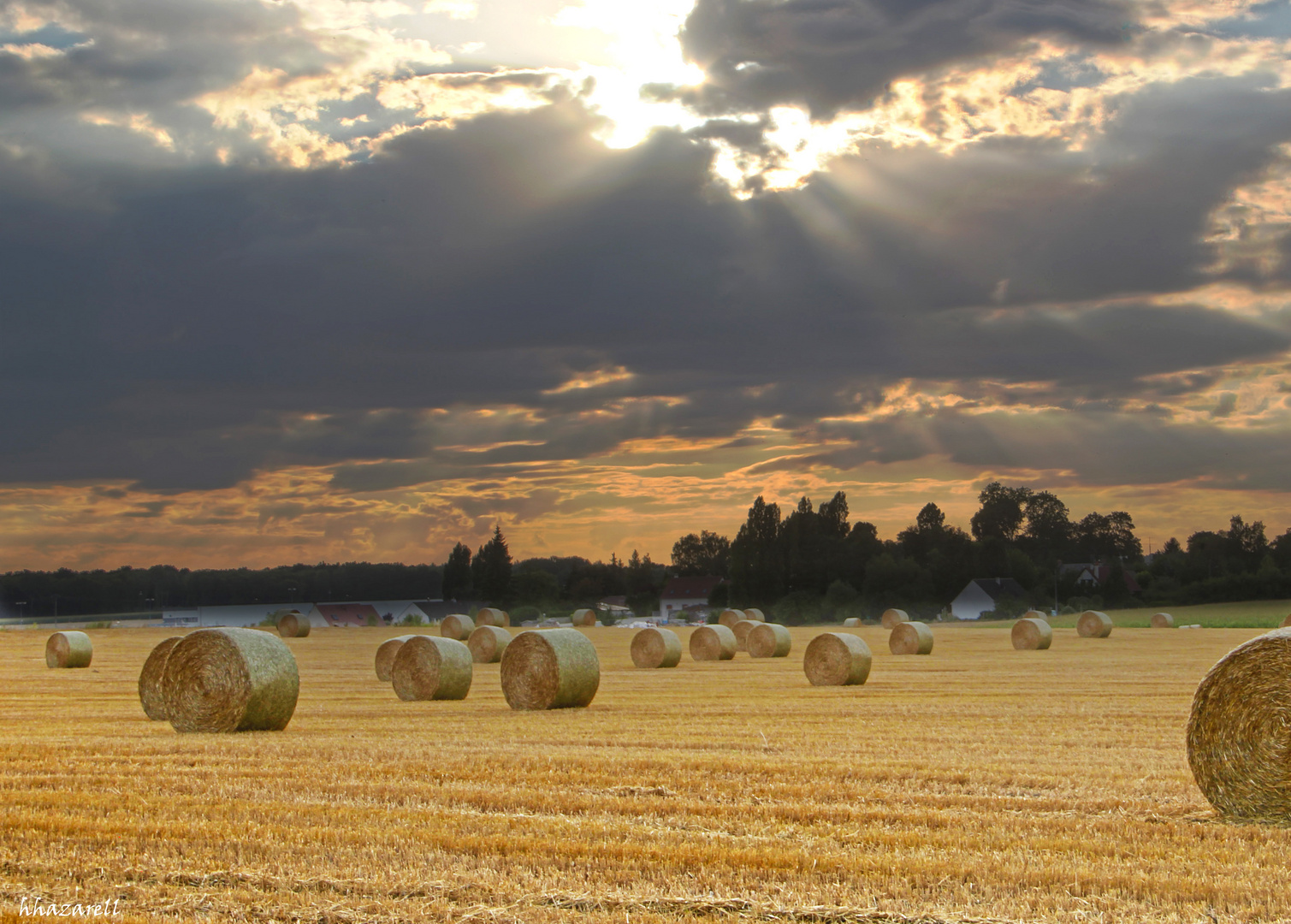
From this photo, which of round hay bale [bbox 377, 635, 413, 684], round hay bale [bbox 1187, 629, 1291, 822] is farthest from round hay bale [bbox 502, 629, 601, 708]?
round hay bale [bbox 1187, 629, 1291, 822]

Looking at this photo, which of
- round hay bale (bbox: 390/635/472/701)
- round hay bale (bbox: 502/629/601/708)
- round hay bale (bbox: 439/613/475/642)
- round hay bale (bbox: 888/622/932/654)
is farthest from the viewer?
round hay bale (bbox: 439/613/475/642)

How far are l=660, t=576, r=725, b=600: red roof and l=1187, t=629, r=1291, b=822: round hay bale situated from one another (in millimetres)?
110494

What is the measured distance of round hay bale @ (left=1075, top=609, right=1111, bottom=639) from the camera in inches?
2104

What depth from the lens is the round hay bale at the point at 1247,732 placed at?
1013 centimetres

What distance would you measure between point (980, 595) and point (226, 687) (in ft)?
286

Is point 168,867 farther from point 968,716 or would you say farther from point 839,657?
point 839,657

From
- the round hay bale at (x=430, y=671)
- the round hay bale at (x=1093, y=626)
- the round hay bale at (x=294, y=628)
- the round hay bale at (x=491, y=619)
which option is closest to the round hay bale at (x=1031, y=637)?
the round hay bale at (x=1093, y=626)

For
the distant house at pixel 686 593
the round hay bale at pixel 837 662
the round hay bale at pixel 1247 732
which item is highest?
the round hay bale at pixel 1247 732

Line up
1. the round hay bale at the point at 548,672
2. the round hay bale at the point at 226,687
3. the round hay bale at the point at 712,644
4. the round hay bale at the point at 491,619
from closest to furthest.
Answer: the round hay bale at the point at 226,687
the round hay bale at the point at 548,672
the round hay bale at the point at 712,644
the round hay bale at the point at 491,619

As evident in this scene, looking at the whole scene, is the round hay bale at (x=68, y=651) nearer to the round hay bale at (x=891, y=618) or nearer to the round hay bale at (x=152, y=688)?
the round hay bale at (x=152, y=688)

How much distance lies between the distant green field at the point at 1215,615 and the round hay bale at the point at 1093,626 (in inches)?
311

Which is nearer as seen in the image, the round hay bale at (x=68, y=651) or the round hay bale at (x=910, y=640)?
the round hay bale at (x=68, y=651)

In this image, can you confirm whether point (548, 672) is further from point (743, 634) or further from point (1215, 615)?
point (1215, 615)

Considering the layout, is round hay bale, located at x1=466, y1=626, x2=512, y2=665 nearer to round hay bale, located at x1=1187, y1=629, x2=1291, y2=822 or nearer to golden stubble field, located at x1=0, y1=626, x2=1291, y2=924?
golden stubble field, located at x1=0, y1=626, x2=1291, y2=924
